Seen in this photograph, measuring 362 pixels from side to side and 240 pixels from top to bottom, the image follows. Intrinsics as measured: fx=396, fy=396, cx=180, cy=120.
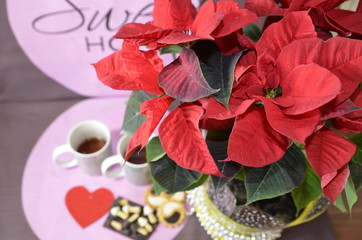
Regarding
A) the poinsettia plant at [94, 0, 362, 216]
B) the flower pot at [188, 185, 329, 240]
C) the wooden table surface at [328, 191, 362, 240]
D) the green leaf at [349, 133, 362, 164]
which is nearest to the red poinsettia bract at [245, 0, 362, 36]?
the poinsettia plant at [94, 0, 362, 216]

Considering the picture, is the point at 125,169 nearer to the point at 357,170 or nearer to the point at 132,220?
the point at 132,220

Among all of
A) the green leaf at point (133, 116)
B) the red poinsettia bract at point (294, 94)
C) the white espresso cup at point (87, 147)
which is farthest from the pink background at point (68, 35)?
the red poinsettia bract at point (294, 94)

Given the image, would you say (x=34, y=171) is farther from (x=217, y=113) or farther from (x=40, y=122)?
(x=217, y=113)

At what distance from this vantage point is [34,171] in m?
0.67

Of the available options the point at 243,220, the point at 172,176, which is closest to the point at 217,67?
the point at 172,176

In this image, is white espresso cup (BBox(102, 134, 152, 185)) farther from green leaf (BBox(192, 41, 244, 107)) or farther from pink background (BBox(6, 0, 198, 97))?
green leaf (BBox(192, 41, 244, 107))

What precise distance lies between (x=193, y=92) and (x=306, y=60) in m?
0.09

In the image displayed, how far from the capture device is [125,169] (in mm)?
620

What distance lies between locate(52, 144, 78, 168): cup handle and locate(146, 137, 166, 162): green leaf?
228 millimetres

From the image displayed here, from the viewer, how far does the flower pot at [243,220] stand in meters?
0.53

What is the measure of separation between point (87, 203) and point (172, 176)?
0.86 feet

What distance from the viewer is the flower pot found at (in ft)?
1.74

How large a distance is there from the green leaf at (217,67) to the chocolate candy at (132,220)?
33cm

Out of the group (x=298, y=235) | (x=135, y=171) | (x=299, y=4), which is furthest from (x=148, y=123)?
(x=298, y=235)
